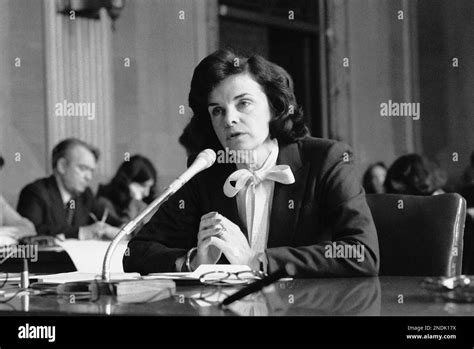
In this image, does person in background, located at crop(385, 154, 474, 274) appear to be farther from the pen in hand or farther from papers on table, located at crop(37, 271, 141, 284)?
the pen in hand

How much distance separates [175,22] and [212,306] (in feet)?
10.0

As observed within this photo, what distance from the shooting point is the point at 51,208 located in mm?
4125

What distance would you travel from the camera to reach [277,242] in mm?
2414

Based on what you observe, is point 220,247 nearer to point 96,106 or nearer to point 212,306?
point 212,306

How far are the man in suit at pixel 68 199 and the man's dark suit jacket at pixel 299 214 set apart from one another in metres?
1.68

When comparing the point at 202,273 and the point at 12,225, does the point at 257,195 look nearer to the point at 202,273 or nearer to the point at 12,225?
the point at 202,273

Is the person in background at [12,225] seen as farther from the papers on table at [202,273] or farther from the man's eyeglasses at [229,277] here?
the man's eyeglasses at [229,277]

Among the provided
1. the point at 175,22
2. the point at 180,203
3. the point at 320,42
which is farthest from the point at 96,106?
the point at 180,203

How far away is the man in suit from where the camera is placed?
4.11 metres

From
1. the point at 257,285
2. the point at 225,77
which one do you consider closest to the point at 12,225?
the point at 225,77

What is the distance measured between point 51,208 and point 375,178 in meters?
1.66

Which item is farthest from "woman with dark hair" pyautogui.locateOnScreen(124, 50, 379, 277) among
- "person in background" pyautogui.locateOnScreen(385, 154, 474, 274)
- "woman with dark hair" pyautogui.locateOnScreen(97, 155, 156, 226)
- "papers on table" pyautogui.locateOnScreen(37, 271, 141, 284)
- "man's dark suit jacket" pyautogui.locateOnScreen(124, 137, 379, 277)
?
"woman with dark hair" pyautogui.locateOnScreen(97, 155, 156, 226)

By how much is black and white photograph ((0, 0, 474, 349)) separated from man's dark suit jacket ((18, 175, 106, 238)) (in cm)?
1
